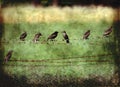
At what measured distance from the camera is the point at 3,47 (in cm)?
805

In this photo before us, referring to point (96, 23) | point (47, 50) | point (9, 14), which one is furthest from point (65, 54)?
point (9, 14)

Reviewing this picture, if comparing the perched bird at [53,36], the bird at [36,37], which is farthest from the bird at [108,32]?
the bird at [36,37]

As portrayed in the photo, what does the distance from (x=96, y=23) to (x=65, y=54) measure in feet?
3.13

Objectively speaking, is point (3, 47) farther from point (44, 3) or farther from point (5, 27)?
point (44, 3)

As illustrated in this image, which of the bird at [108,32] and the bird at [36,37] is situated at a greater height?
the bird at [108,32]
